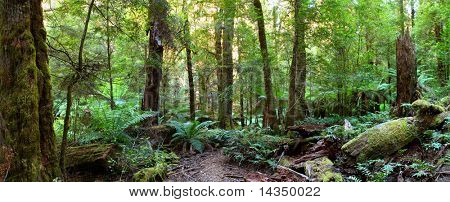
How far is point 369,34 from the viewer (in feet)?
34.8

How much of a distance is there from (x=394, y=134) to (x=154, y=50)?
5210mm

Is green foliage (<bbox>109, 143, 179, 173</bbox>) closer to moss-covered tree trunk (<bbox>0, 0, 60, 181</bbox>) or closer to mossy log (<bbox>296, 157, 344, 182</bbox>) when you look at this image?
moss-covered tree trunk (<bbox>0, 0, 60, 181</bbox>)

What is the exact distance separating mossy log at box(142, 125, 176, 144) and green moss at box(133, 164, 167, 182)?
2211mm

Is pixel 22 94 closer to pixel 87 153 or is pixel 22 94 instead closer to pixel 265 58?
pixel 87 153

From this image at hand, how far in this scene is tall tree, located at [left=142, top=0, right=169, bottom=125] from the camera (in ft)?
21.6

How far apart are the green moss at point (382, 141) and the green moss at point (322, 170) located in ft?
1.32

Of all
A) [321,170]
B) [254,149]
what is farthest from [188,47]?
[321,170]

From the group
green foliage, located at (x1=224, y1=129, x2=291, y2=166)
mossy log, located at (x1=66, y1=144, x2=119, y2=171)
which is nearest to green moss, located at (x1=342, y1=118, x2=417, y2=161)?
green foliage, located at (x1=224, y1=129, x2=291, y2=166)

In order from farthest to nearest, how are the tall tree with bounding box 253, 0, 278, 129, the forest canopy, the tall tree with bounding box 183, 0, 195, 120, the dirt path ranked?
1. the tall tree with bounding box 183, 0, 195, 120
2. the tall tree with bounding box 253, 0, 278, 129
3. the dirt path
4. the forest canopy

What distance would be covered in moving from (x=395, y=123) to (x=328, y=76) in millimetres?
3506

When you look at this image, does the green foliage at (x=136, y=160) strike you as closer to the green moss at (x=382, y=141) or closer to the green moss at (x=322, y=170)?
the green moss at (x=322, y=170)

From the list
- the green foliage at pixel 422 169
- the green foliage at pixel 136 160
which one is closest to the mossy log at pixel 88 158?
the green foliage at pixel 136 160

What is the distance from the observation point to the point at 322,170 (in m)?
4.37

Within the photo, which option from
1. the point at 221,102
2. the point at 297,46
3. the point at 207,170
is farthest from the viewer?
the point at 221,102
